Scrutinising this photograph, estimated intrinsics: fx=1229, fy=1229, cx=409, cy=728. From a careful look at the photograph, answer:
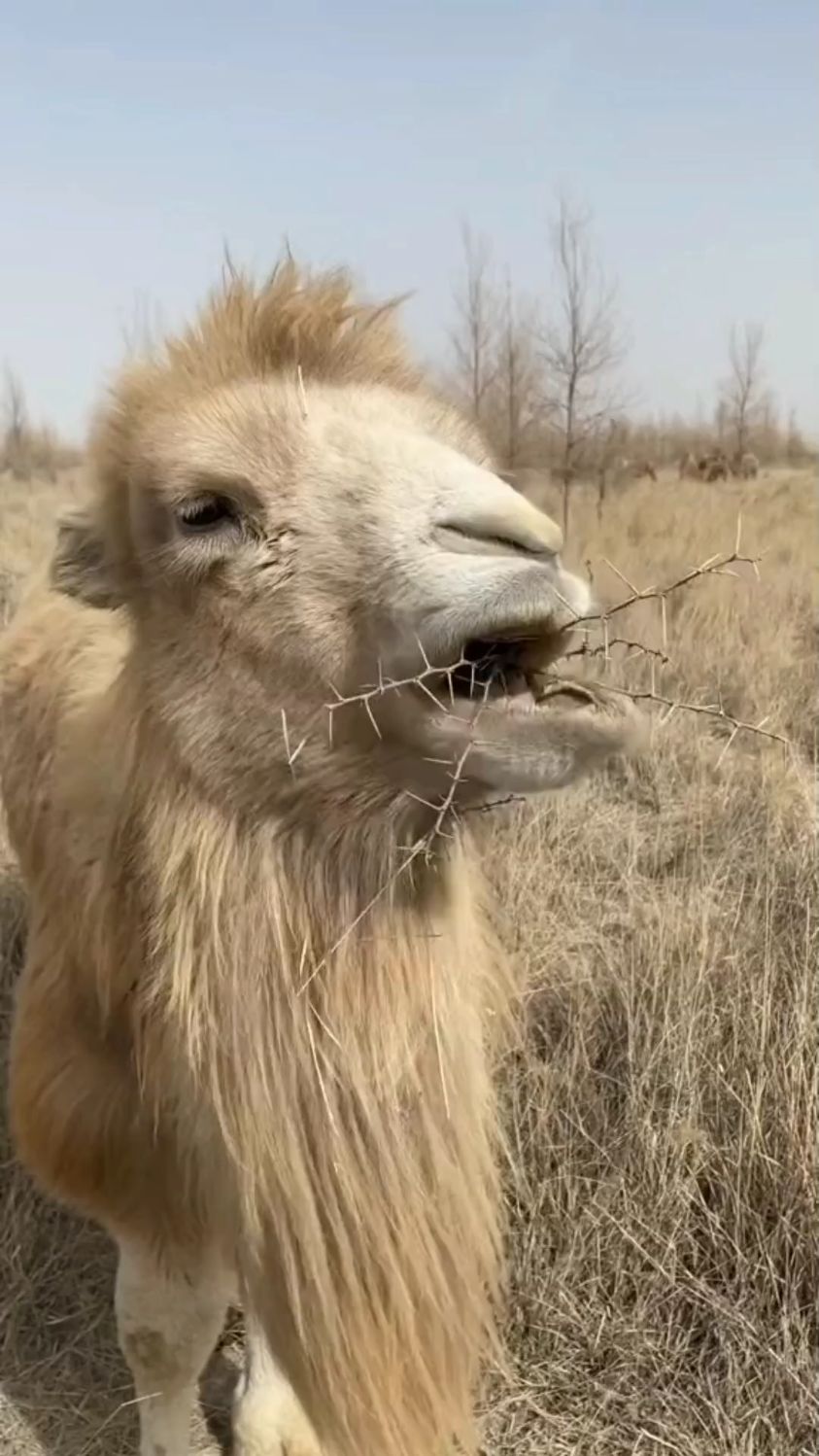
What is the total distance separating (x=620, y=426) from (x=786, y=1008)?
399 inches

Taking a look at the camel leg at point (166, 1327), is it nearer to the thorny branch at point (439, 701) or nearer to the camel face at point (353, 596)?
the thorny branch at point (439, 701)

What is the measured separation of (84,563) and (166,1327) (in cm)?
162

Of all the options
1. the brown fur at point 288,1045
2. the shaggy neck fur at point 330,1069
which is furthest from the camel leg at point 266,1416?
the shaggy neck fur at point 330,1069

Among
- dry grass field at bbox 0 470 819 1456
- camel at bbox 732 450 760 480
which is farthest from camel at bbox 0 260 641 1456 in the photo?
camel at bbox 732 450 760 480

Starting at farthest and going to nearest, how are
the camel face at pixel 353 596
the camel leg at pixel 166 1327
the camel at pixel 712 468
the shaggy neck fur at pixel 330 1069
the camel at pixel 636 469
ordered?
the camel at pixel 712 468 → the camel at pixel 636 469 → the camel leg at pixel 166 1327 → the shaggy neck fur at pixel 330 1069 → the camel face at pixel 353 596

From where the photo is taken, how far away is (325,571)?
68.4 inches

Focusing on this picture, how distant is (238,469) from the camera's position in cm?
185

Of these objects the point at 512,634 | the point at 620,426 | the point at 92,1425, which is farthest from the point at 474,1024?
the point at 620,426

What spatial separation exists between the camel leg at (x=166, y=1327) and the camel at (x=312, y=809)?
0.37ft

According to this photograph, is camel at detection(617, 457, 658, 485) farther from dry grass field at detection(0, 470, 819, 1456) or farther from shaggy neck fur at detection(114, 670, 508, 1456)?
shaggy neck fur at detection(114, 670, 508, 1456)

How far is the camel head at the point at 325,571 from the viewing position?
1588mm

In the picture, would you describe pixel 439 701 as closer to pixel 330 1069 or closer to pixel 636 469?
pixel 330 1069

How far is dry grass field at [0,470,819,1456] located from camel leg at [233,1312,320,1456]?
19 cm

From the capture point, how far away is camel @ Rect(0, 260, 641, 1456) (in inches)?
64.6
